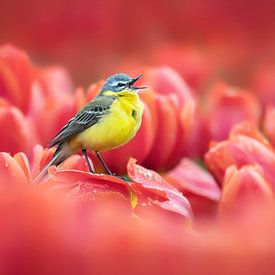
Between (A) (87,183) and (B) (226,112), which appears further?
(B) (226,112)

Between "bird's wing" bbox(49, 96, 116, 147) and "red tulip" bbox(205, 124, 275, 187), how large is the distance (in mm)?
32

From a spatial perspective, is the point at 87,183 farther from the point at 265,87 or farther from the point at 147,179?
the point at 265,87

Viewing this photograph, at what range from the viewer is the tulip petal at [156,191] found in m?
0.12

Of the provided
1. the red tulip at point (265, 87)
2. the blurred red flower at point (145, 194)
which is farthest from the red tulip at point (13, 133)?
the red tulip at point (265, 87)

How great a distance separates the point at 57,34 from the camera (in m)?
0.51

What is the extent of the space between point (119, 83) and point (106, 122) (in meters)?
0.01

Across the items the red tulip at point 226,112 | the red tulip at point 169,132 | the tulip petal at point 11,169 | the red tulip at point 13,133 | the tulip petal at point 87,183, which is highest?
the tulip petal at point 11,169

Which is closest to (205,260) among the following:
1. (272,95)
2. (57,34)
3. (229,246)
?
(229,246)

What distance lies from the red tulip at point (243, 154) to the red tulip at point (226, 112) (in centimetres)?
6

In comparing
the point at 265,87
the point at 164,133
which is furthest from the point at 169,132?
the point at 265,87

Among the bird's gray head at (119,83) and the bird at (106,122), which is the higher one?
the bird's gray head at (119,83)

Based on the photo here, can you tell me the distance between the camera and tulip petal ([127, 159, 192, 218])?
12 cm

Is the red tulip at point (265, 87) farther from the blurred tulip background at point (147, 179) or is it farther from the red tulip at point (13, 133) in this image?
the red tulip at point (13, 133)

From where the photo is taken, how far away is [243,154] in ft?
0.48
